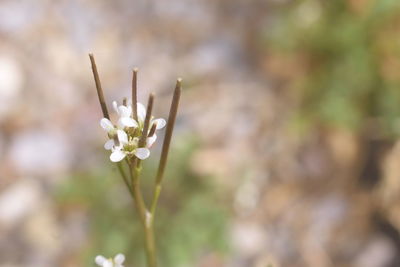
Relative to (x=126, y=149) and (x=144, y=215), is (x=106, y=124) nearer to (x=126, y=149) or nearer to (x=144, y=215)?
(x=126, y=149)

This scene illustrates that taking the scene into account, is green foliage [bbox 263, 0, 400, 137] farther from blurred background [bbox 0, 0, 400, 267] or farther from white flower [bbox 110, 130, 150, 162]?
white flower [bbox 110, 130, 150, 162]

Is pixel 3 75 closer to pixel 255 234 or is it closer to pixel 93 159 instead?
pixel 93 159

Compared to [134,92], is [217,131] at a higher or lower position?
higher

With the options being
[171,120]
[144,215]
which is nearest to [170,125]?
[171,120]

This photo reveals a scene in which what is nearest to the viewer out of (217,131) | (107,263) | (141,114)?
(141,114)

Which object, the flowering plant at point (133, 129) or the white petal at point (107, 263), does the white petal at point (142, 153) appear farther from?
the white petal at point (107, 263)

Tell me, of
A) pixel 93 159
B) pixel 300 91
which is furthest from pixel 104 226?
pixel 300 91

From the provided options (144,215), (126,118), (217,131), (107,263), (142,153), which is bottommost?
(107,263)
